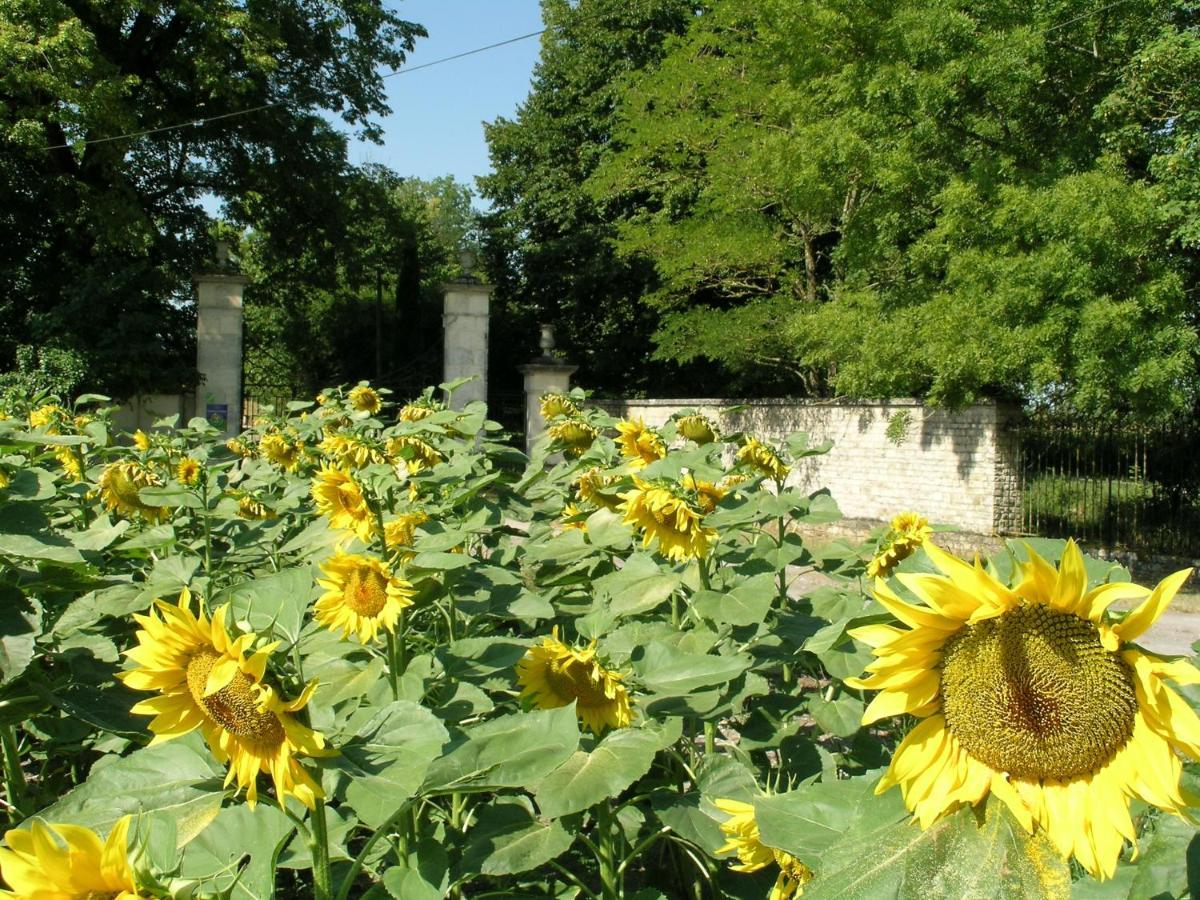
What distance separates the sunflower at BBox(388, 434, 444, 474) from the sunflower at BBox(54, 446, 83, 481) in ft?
3.37

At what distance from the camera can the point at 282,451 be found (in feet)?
11.1

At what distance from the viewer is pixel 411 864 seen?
1.49 meters

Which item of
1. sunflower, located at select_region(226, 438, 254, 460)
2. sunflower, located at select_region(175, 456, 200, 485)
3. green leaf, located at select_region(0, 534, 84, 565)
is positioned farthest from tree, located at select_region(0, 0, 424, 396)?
green leaf, located at select_region(0, 534, 84, 565)

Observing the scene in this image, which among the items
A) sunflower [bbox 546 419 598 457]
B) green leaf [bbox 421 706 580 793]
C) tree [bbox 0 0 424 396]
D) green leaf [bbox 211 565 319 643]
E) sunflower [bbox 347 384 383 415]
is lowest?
green leaf [bbox 421 706 580 793]

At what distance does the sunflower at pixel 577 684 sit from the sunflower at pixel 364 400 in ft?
6.81

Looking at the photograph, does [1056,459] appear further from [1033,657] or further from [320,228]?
[320,228]

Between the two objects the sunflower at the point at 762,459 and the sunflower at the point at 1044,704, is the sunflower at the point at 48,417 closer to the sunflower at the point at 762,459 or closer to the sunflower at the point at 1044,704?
the sunflower at the point at 762,459

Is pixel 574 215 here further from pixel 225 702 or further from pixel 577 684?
pixel 225 702

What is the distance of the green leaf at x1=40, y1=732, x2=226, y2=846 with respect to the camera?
1.21 m

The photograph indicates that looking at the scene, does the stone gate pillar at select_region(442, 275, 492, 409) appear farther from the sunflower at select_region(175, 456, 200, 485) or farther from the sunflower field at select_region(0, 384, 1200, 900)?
the sunflower at select_region(175, 456, 200, 485)

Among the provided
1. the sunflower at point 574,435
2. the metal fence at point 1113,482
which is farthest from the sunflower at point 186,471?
the metal fence at point 1113,482

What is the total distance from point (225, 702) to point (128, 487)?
1.63 m

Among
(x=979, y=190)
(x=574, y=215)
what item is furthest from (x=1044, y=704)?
(x=574, y=215)

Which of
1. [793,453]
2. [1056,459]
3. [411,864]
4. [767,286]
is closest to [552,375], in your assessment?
[767,286]
